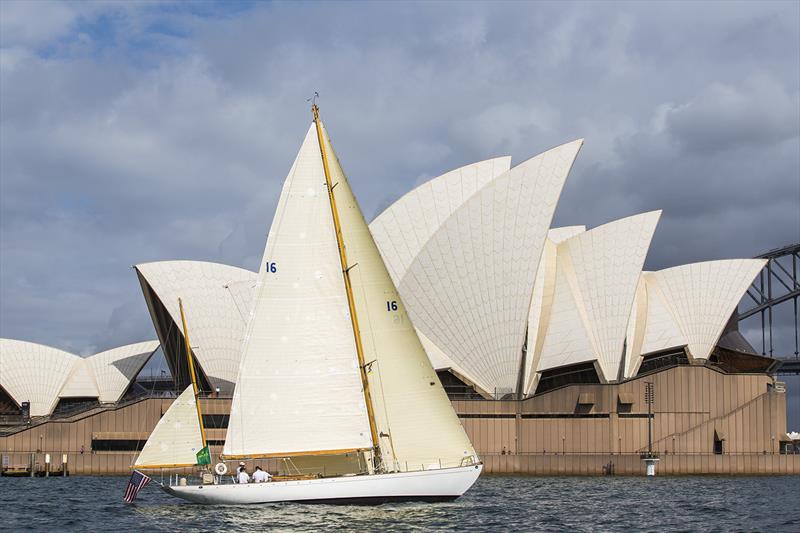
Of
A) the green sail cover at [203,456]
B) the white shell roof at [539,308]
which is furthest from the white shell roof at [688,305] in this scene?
the green sail cover at [203,456]

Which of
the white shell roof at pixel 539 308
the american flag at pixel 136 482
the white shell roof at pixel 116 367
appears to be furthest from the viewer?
the white shell roof at pixel 116 367

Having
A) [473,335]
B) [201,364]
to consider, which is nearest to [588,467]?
[473,335]

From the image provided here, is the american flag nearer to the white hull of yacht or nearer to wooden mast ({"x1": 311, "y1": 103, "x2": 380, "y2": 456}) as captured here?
the white hull of yacht

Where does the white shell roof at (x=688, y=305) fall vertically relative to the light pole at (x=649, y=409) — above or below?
above

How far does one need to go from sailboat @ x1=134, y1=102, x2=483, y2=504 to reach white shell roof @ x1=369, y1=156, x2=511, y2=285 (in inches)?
1280

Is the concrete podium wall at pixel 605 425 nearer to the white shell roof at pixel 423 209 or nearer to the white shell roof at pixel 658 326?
Result: the white shell roof at pixel 658 326

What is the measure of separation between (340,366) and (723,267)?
1493 inches

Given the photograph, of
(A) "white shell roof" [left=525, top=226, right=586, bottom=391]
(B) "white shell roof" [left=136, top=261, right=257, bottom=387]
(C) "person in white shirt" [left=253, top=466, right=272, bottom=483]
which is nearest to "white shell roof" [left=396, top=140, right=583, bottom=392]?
(A) "white shell roof" [left=525, top=226, right=586, bottom=391]

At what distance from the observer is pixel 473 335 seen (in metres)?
61.6

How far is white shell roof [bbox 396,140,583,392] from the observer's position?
197ft

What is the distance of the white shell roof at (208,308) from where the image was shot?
215 feet

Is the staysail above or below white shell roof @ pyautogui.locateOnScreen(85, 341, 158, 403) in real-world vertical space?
below

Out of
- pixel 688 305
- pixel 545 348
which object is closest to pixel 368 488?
pixel 545 348

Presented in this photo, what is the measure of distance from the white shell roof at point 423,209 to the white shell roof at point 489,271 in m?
2.86
